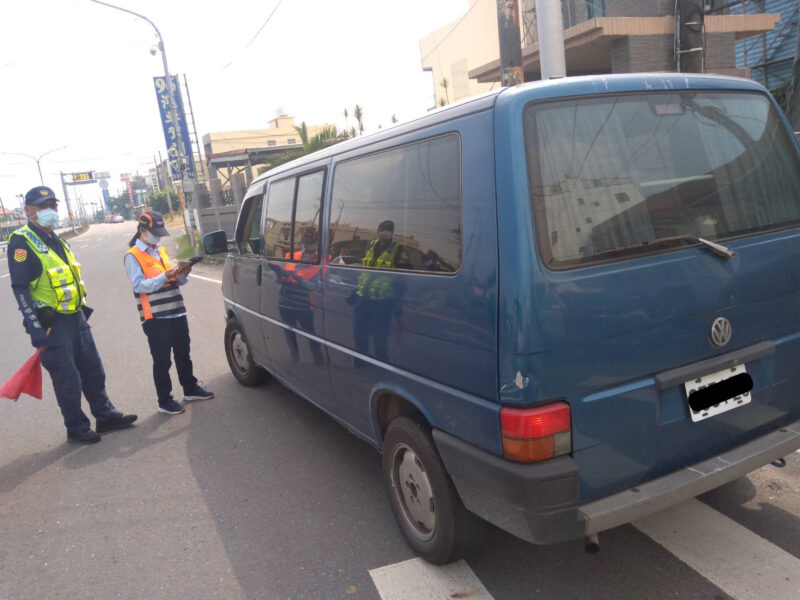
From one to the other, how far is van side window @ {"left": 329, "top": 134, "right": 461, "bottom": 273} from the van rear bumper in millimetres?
779

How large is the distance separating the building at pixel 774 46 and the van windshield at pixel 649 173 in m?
15.7

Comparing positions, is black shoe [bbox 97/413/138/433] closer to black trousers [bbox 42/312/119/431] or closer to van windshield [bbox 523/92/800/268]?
black trousers [bbox 42/312/119/431]

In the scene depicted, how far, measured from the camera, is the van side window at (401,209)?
251cm

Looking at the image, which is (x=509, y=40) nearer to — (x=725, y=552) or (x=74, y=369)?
(x=74, y=369)

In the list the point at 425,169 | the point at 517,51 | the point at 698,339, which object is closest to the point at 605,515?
the point at 698,339

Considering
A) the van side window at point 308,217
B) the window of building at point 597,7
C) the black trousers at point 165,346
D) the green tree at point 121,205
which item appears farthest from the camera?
the green tree at point 121,205

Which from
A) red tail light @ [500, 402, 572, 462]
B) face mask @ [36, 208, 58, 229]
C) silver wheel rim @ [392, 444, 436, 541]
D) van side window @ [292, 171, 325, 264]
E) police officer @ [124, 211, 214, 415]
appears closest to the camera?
red tail light @ [500, 402, 572, 462]

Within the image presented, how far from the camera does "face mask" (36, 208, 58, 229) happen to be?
186 inches

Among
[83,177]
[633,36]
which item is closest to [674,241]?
[633,36]

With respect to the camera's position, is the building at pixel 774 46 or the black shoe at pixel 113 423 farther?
the building at pixel 774 46

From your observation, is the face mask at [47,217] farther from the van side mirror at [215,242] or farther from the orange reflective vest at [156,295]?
the van side mirror at [215,242]

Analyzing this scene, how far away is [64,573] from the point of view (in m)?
3.09

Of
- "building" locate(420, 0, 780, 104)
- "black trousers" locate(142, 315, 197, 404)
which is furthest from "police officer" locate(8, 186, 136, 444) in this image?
"building" locate(420, 0, 780, 104)

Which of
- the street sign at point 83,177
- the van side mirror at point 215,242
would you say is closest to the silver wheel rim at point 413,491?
the van side mirror at point 215,242
